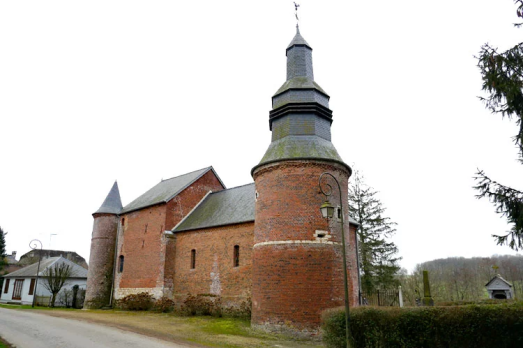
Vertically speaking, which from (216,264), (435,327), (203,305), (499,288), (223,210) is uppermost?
(223,210)

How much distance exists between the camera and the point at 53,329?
15469mm

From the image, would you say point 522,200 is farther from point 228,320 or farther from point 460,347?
point 228,320

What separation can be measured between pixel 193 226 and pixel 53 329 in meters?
11.0

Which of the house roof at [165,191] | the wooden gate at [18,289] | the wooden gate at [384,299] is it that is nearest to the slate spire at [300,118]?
the wooden gate at [384,299]

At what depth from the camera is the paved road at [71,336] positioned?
11953 mm

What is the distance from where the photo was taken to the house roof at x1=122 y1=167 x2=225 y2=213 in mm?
28081

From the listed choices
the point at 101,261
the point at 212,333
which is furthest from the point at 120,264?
the point at 212,333

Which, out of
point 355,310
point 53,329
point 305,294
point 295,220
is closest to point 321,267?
point 305,294

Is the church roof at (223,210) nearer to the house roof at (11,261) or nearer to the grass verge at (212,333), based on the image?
the grass verge at (212,333)

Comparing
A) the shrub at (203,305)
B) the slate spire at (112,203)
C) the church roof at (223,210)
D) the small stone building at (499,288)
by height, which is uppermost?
the slate spire at (112,203)

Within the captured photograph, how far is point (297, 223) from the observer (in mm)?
15672

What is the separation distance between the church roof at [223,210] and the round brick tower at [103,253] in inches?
322

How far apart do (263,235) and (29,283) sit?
3465cm

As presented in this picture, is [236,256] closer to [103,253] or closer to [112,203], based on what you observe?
[103,253]
